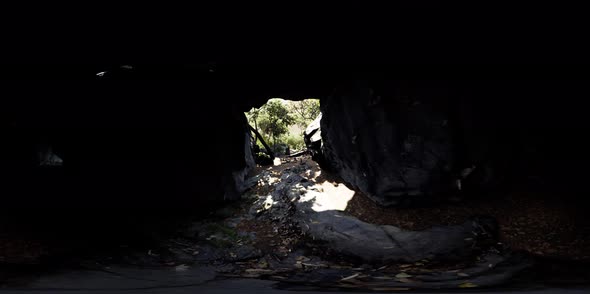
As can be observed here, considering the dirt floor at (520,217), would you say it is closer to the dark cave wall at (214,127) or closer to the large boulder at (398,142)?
the dark cave wall at (214,127)

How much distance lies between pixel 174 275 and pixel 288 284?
223 centimetres

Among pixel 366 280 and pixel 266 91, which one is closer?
pixel 366 280

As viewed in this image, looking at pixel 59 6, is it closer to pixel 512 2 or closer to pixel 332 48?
pixel 332 48

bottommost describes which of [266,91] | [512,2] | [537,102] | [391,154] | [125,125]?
[391,154]

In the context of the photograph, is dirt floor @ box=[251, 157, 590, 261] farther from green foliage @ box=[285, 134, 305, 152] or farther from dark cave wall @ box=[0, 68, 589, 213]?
green foliage @ box=[285, 134, 305, 152]

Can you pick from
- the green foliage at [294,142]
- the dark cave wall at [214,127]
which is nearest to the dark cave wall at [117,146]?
the dark cave wall at [214,127]

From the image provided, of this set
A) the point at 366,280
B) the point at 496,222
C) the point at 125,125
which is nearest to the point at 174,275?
the point at 366,280

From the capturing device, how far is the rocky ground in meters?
5.18

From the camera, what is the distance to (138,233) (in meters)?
7.67

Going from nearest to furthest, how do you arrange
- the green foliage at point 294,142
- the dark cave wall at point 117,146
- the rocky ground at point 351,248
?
the rocky ground at point 351,248 → the dark cave wall at point 117,146 → the green foliage at point 294,142

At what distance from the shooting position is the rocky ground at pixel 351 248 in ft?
17.0

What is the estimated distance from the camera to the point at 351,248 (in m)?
Result: 7.06

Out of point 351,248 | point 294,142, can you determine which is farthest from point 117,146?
point 294,142

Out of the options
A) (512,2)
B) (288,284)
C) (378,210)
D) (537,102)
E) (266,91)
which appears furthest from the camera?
(266,91)
